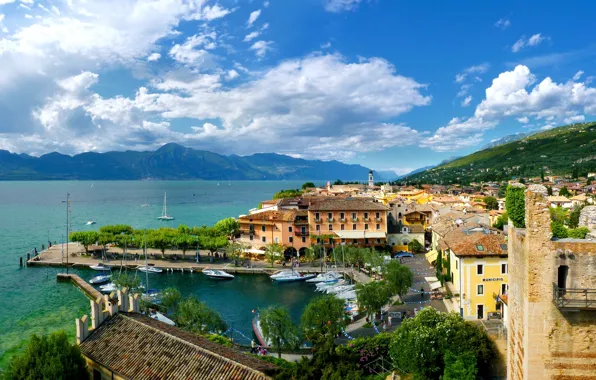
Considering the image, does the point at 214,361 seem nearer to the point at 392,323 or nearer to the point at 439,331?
the point at 439,331

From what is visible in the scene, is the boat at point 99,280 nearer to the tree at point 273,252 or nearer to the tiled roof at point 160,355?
the tree at point 273,252

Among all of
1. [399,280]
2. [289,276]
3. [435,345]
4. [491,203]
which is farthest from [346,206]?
[491,203]

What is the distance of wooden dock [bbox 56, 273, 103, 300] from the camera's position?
162 ft

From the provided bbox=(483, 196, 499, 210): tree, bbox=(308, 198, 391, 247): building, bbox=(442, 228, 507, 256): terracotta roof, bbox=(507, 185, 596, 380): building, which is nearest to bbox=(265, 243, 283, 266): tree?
bbox=(308, 198, 391, 247): building

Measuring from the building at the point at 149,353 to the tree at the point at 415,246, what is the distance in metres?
51.9

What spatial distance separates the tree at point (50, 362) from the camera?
1784 centimetres

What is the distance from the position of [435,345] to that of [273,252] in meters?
40.7

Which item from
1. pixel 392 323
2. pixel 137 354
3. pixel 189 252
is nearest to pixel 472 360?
pixel 392 323

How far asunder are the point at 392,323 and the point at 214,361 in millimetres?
21410

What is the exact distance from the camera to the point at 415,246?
67438 millimetres

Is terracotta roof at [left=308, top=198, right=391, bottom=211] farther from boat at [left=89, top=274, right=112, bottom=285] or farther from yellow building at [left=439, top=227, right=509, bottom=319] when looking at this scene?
yellow building at [left=439, top=227, right=509, bottom=319]

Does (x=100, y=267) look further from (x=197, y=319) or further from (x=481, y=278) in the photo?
(x=481, y=278)

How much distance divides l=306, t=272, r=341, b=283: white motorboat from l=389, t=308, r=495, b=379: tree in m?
28.6

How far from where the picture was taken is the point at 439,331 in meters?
23.5
